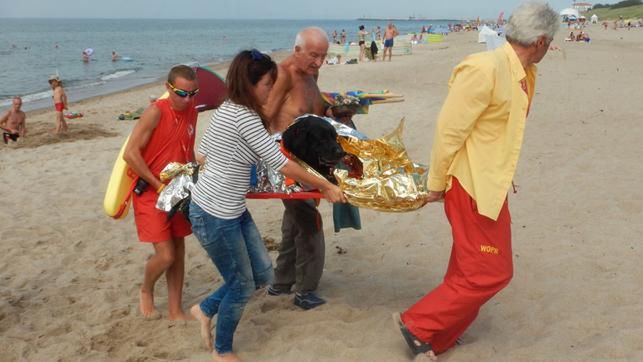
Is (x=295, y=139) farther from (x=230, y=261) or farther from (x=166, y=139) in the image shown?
(x=166, y=139)

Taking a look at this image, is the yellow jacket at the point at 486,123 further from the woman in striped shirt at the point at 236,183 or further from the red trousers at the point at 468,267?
the woman in striped shirt at the point at 236,183

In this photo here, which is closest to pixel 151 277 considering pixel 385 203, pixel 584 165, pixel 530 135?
pixel 385 203

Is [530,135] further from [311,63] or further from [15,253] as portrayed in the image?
[15,253]

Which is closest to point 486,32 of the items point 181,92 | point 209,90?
point 209,90

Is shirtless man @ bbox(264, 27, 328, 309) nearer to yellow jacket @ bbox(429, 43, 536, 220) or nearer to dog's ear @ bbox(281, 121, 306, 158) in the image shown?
dog's ear @ bbox(281, 121, 306, 158)

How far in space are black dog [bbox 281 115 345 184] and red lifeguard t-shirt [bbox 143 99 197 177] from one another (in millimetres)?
827

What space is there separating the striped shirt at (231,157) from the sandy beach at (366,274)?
1103 mm

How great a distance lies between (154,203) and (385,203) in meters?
1.64

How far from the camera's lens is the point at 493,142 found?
10.6 feet

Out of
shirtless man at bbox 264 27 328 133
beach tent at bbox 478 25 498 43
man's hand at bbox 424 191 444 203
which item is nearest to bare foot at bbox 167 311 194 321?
shirtless man at bbox 264 27 328 133

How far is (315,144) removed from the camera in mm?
3699

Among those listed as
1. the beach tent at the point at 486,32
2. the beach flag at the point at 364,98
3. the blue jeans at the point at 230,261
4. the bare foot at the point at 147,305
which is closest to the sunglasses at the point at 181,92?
the blue jeans at the point at 230,261

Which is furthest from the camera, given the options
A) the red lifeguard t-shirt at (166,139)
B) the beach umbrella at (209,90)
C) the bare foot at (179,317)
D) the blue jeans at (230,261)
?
the beach umbrella at (209,90)

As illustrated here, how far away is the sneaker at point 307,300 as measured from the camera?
4512mm
